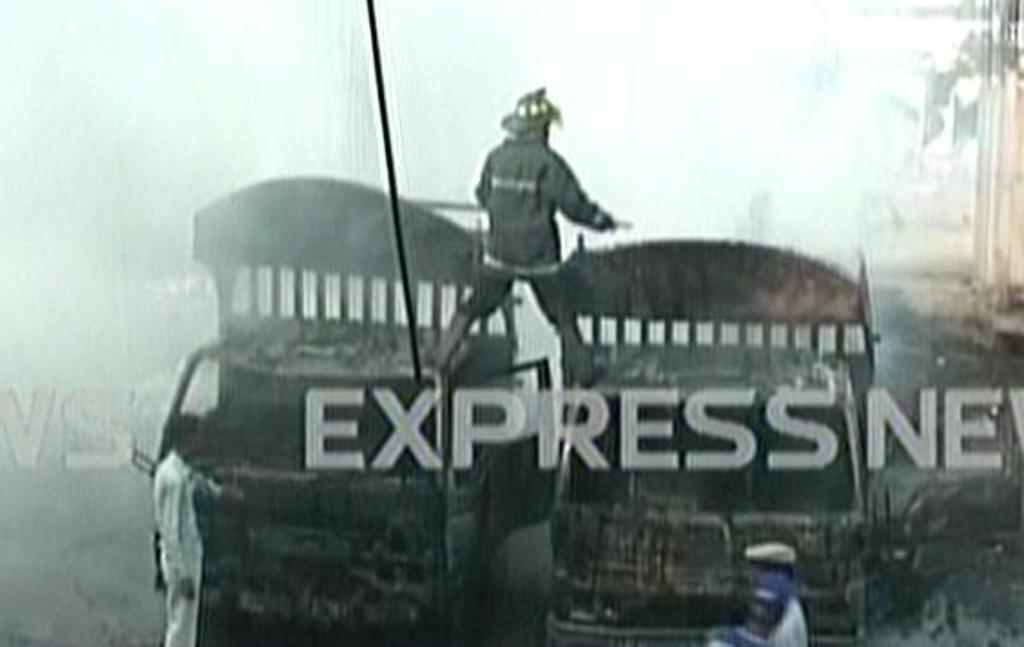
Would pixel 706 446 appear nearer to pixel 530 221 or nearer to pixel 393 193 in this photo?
pixel 530 221

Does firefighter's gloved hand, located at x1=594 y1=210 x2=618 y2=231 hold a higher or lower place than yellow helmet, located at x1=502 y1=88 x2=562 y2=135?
lower

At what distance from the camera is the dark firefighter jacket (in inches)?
75.0

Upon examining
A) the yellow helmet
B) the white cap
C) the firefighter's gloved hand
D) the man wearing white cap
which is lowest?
the man wearing white cap

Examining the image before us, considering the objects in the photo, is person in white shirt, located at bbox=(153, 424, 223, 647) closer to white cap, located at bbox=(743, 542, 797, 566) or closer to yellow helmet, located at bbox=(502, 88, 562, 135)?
yellow helmet, located at bbox=(502, 88, 562, 135)

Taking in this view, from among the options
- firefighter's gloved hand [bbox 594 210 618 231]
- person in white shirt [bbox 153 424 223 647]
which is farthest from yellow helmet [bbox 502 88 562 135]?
person in white shirt [bbox 153 424 223 647]

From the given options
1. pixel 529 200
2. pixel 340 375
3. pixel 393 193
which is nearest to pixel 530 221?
pixel 529 200

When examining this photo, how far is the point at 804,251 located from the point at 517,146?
309 millimetres

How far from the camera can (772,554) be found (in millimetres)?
1956

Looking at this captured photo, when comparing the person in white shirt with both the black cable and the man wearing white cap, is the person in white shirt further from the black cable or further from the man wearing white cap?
the man wearing white cap

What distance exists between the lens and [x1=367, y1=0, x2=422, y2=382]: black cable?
1.92 meters

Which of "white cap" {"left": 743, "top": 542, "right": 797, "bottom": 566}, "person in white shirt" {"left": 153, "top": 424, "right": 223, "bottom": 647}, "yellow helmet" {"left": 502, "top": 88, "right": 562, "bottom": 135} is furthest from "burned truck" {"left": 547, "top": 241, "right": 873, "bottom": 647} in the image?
"person in white shirt" {"left": 153, "top": 424, "right": 223, "bottom": 647}

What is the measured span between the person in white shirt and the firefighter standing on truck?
0.28 metres

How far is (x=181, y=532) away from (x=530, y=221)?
0.48 metres

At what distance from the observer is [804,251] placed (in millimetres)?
1922
